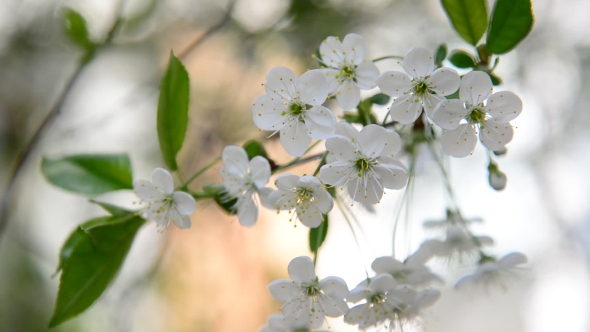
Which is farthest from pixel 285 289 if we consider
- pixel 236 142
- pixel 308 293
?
pixel 236 142

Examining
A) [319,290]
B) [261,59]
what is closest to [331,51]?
[319,290]

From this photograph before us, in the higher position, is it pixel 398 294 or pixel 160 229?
pixel 160 229

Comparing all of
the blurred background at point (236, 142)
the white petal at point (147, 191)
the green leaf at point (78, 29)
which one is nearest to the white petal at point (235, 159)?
the white petal at point (147, 191)

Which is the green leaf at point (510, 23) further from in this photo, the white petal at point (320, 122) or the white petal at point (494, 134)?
the white petal at point (320, 122)

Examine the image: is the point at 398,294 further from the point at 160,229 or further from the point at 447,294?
the point at 447,294

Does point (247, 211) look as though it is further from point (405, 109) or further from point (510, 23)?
point (510, 23)

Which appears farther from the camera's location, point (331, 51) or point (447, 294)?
point (447, 294)
